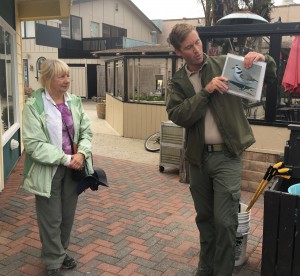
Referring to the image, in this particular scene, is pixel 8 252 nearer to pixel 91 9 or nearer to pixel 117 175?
pixel 117 175

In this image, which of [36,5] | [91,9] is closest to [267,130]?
[36,5]

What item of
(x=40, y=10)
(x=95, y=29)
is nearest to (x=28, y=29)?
(x=95, y=29)

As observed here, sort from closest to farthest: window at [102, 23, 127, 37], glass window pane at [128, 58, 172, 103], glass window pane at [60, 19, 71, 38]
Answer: glass window pane at [128, 58, 172, 103] < glass window pane at [60, 19, 71, 38] < window at [102, 23, 127, 37]

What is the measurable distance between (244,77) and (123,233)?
2241 mm

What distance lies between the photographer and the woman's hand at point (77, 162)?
9.69ft

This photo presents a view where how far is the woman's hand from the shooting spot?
2.95 meters

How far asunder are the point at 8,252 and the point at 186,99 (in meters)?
2.23

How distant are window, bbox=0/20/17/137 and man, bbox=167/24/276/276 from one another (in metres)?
3.79

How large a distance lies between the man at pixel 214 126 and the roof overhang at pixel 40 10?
Answer: 568 centimetres

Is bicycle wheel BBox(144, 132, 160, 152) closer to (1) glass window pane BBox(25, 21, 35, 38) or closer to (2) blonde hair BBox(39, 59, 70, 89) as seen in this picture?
(2) blonde hair BBox(39, 59, 70, 89)

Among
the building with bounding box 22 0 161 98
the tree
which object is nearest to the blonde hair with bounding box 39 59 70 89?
the tree

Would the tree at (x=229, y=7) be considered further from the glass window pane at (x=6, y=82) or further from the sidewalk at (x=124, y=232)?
the sidewalk at (x=124, y=232)

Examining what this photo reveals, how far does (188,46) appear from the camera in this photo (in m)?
2.59

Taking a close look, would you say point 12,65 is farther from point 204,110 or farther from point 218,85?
point 218,85
